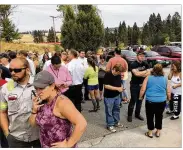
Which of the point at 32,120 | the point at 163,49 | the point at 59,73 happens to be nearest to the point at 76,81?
the point at 59,73

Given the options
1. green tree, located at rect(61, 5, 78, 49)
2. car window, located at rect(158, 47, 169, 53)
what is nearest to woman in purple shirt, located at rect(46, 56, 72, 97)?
car window, located at rect(158, 47, 169, 53)

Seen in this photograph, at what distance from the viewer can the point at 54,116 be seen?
2641 millimetres

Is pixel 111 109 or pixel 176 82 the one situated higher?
pixel 176 82

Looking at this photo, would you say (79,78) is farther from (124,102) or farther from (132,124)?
(124,102)

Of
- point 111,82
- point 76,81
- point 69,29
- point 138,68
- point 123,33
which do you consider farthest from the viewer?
point 123,33

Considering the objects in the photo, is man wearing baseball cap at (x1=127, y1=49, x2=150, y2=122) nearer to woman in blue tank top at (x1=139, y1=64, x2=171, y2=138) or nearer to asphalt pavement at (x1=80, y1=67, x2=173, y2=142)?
asphalt pavement at (x1=80, y1=67, x2=173, y2=142)

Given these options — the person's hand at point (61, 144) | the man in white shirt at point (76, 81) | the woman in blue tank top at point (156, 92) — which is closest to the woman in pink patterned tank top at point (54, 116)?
the person's hand at point (61, 144)

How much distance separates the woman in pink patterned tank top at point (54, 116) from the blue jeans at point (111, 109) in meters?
3.11

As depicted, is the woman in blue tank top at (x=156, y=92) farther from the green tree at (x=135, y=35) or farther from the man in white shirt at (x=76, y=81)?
the green tree at (x=135, y=35)

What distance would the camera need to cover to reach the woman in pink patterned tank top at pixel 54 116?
2554mm

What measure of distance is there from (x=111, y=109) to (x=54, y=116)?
11.0 ft

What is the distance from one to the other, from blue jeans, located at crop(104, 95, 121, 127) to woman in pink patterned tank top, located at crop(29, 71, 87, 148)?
3106 millimetres

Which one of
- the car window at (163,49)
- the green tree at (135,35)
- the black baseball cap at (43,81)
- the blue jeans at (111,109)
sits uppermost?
the green tree at (135,35)

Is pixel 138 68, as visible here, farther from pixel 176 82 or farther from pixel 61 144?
pixel 61 144
